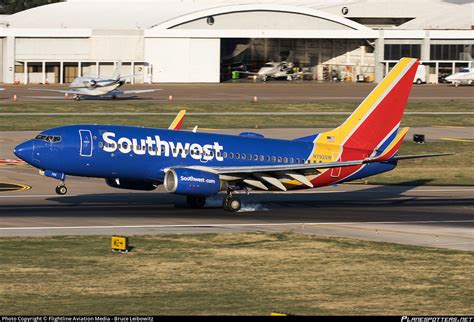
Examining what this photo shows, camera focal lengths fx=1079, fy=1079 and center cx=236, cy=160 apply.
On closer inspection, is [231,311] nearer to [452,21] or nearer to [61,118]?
[61,118]

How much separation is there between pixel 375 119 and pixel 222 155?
9303 millimetres

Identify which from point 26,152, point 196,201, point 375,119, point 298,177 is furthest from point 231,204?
point 26,152

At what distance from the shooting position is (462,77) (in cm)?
16900

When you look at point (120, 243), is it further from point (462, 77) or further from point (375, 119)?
point (462, 77)

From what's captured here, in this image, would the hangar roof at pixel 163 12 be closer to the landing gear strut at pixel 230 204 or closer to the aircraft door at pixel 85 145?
the landing gear strut at pixel 230 204

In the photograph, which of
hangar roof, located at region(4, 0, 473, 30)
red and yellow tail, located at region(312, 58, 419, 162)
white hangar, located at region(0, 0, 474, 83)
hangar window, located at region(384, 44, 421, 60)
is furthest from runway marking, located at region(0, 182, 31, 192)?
hangar window, located at region(384, 44, 421, 60)

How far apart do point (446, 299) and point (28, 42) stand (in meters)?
135

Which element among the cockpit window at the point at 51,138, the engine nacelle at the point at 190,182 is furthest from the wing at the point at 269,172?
the cockpit window at the point at 51,138

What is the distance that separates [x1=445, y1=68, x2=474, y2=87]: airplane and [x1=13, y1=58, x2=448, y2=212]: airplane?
111 m

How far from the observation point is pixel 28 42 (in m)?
164

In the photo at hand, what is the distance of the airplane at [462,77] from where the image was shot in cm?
16886

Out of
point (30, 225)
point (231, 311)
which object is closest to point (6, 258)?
point (30, 225)

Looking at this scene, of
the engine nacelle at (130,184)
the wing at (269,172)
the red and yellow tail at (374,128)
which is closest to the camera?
the wing at (269,172)

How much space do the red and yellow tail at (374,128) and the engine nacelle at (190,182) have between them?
8.07 m
